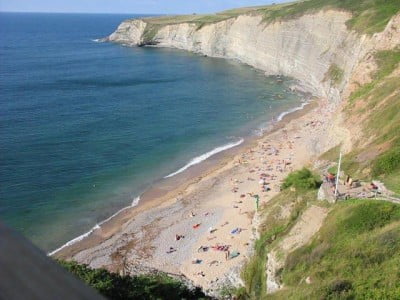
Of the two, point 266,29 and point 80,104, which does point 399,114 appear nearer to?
point 80,104

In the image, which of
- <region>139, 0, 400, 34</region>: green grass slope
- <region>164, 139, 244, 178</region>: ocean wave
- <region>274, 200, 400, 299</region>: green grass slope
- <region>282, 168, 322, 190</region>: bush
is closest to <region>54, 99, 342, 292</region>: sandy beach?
<region>164, 139, 244, 178</region>: ocean wave

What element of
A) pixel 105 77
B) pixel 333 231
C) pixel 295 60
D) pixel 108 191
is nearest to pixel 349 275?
pixel 333 231

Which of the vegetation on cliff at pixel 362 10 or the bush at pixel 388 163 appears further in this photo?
the vegetation on cliff at pixel 362 10

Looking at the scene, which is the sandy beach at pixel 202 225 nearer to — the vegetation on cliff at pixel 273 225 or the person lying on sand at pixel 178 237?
the person lying on sand at pixel 178 237

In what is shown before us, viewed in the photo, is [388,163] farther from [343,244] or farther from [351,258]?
[351,258]

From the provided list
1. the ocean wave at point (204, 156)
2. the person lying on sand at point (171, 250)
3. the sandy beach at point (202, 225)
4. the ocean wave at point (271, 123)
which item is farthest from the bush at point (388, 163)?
the ocean wave at point (271, 123)

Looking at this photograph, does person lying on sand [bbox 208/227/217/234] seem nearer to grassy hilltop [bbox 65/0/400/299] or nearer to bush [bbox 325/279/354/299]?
grassy hilltop [bbox 65/0/400/299]
